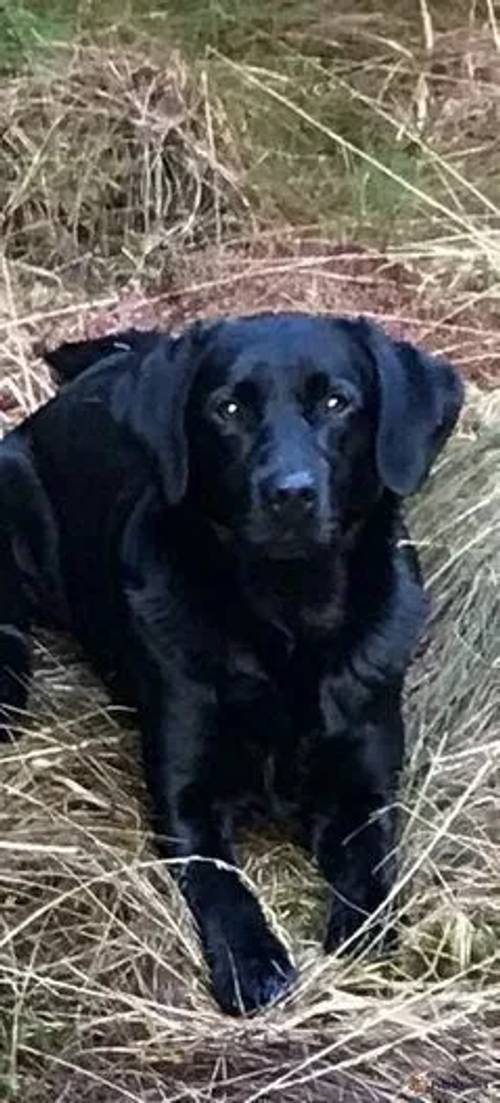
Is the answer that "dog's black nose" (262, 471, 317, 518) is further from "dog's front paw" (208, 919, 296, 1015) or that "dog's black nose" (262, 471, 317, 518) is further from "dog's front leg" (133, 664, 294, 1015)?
"dog's front paw" (208, 919, 296, 1015)

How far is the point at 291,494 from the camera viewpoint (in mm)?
2961

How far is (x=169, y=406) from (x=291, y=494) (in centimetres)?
27

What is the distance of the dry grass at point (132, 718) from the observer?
9.57 ft

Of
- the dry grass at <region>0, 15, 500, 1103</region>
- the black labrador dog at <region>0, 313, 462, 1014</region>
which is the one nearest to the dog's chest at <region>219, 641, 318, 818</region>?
the black labrador dog at <region>0, 313, 462, 1014</region>

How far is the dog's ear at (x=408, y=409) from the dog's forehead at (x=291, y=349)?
4 cm

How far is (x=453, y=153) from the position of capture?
5.36m

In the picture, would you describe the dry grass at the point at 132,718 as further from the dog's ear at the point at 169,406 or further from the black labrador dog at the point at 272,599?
the dog's ear at the point at 169,406

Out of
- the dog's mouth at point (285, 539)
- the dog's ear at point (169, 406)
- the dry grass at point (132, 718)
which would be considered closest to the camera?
the dry grass at point (132, 718)

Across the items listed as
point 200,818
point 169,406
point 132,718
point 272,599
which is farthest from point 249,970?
point 169,406

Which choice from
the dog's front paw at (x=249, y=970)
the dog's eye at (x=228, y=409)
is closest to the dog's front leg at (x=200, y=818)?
the dog's front paw at (x=249, y=970)

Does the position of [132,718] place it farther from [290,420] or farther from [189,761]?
[290,420]

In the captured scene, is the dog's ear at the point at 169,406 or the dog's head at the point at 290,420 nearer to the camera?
the dog's head at the point at 290,420

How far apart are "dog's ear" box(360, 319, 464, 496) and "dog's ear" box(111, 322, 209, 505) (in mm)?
222

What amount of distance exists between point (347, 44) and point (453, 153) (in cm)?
69
